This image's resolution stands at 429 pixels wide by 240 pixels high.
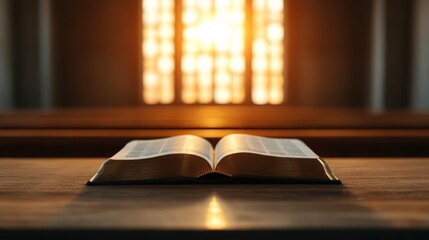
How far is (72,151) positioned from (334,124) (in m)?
1.23

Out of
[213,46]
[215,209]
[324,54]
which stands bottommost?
[215,209]

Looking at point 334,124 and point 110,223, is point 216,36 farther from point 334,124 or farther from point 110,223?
point 110,223

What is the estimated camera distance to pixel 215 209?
1.06 metres

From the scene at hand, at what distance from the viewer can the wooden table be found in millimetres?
898

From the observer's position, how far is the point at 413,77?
7594 millimetres

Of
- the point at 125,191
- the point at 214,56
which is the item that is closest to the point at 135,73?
the point at 214,56

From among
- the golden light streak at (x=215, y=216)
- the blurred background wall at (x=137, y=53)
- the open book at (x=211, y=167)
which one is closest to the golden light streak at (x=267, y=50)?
the blurred background wall at (x=137, y=53)

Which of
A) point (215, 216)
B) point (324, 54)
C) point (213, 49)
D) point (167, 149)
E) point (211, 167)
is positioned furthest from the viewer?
point (213, 49)

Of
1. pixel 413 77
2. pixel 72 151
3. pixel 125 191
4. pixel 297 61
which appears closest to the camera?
pixel 125 191

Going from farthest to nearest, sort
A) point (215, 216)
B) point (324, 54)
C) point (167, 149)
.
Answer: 1. point (324, 54)
2. point (167, 149)
3. point (215, 216)

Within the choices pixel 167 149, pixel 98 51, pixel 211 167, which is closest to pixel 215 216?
pixel 211 167

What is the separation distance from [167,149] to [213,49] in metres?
7.47

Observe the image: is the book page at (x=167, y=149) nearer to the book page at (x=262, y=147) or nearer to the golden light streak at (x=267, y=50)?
the book page at (x=262, y=147)

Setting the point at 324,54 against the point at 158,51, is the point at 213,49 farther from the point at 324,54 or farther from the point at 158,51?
the point at 324,54
